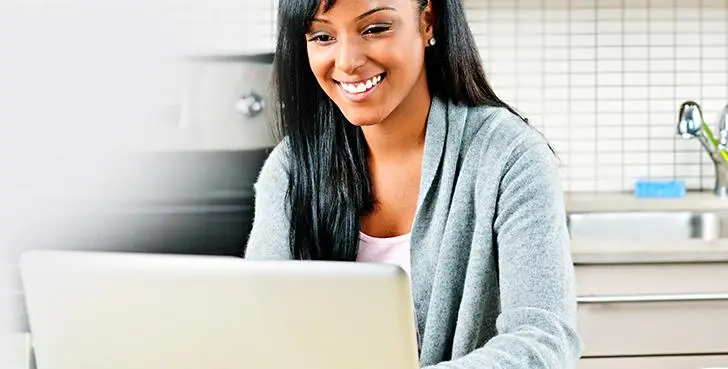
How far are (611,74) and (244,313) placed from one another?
7.06ft

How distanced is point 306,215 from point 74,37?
1678 millimetres

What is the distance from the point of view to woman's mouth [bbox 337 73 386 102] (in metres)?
1.11

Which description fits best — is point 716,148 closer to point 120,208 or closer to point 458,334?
point 120,208

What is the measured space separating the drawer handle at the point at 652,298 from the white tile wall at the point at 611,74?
674mm

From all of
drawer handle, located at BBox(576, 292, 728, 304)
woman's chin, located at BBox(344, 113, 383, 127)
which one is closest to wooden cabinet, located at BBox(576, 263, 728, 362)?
drawer handle, located at BBox(576, 292, 728, 304)

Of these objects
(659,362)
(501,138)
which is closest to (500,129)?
(501,138)

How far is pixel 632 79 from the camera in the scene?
2.74 meters

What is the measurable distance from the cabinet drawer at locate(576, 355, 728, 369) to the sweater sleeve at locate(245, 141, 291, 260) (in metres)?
1.05

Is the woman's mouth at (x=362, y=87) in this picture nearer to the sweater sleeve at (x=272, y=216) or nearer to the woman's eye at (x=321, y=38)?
the woman's eye at (x=321, y=38)

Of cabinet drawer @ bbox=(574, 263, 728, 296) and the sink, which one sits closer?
cabinet drawer @ bbox=(574, 263, 728, 296)

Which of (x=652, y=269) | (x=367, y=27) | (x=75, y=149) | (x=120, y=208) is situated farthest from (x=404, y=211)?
→ (x=75, y=149)

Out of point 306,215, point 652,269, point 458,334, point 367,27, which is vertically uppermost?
point 367,27

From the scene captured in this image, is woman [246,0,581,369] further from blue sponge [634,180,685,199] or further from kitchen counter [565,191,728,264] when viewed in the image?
blue sponge [634,180,685,199]

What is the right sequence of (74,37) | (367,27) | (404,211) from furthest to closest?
(74,37) → (404,211) → (367,27)
